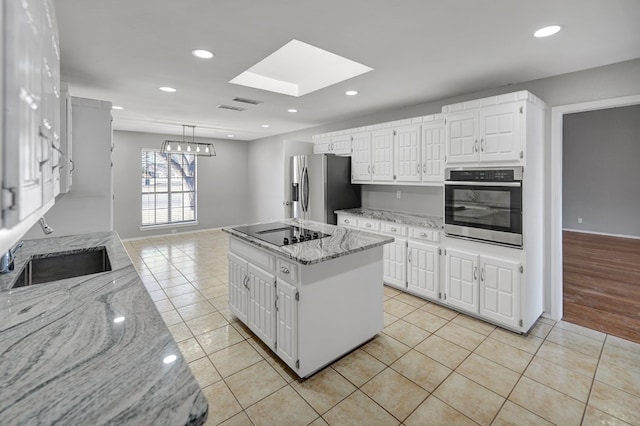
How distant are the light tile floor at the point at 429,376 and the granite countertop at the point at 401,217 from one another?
976 mm

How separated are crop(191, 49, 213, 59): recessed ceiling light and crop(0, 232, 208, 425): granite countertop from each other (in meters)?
1.92

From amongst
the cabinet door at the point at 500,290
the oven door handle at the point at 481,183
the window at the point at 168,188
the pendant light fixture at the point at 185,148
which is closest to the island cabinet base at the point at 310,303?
the cabinet door at the point at 500,290

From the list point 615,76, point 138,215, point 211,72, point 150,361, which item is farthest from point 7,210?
point 138,215

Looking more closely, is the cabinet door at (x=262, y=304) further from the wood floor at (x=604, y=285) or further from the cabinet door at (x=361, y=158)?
the wood floor at (x=604, y=285)

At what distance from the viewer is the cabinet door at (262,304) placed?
2412 millimetres

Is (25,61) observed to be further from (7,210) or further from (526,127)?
A: (526,127)

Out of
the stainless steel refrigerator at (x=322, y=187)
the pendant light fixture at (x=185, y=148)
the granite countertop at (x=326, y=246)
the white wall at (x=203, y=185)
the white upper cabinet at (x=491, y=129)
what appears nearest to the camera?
→ the granite countertop at (x=326, y=246)

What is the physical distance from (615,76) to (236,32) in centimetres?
327

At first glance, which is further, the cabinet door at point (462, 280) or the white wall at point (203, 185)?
the white wall at point (203, 185)

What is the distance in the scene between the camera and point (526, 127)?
107 inches

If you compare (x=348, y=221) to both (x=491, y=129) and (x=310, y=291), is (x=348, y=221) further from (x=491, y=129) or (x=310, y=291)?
(x=310, y=291)

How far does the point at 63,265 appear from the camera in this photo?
7.61ft

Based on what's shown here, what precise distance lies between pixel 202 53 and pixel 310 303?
2185mm

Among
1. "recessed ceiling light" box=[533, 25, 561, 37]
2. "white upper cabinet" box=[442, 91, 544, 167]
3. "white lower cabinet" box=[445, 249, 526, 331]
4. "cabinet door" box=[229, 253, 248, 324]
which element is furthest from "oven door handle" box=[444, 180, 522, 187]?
"cabinet door" box=[229, 253, 248, 324]
